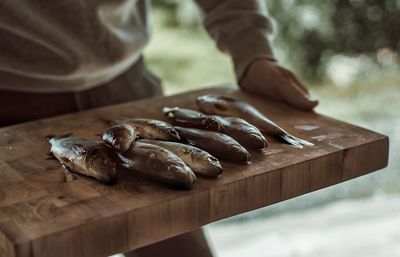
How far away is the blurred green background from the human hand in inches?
40.0

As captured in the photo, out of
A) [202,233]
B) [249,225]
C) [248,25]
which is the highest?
[248,25]

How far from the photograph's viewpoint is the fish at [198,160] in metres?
0.76

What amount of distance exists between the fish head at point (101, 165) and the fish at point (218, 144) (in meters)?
0.11

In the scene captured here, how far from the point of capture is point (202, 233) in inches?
40.0

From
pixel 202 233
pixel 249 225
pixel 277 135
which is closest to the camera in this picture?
pixel 277 135

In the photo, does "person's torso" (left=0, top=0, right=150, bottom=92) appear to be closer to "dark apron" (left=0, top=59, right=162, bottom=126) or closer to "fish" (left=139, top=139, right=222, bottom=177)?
"dark apron" (left=0, top=59, right=162, bottom=126)

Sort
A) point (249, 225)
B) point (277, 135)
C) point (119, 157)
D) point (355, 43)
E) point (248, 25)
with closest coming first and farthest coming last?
point (119, 157) → point (277, 135) → point (248, 25) → point (249, 225) → point (355, 43)

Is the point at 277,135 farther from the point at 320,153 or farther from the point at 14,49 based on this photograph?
the point at 14,49

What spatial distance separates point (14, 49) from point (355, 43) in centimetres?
153

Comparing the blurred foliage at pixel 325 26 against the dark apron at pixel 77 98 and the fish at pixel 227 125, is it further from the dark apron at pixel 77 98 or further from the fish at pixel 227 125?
the fish at pixel 227 125

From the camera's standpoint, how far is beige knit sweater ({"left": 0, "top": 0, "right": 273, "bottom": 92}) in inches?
39.3

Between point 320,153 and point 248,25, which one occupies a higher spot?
point 248,25

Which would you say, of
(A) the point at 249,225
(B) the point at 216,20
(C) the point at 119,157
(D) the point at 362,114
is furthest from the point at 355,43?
(C) the point at 119,157

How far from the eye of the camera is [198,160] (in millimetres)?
770
